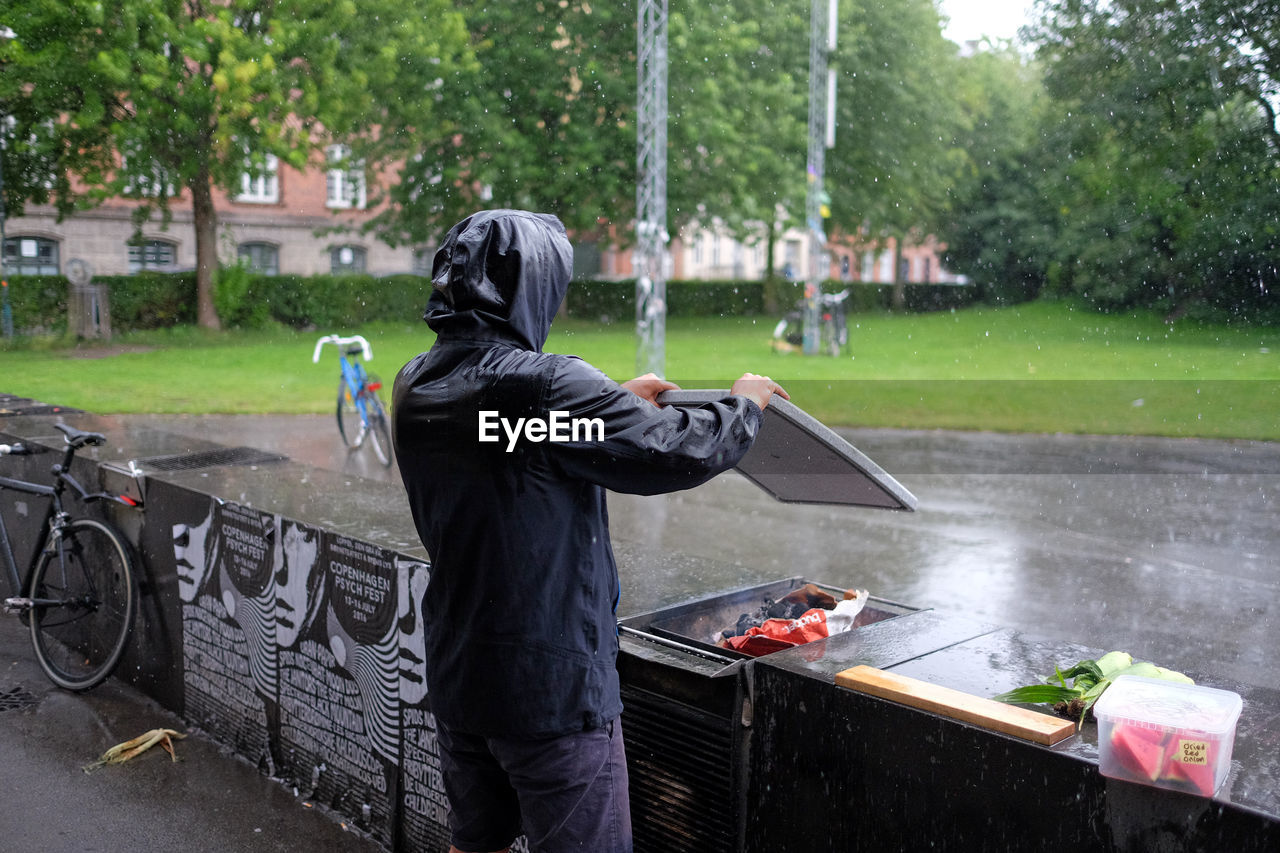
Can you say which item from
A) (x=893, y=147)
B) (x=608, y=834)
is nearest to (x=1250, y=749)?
(x=608, y=834)

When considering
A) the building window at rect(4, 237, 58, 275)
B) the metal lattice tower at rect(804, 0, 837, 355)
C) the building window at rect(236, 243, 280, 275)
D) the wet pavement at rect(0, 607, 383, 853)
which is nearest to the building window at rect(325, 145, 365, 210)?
the building window at rect(236, 243, 280, 275)

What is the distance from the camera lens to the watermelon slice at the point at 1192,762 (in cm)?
179

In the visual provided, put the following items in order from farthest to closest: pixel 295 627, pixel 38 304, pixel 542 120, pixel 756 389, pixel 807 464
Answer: pixel 542 120
pixel 38 304
pixel 295 627
pixel 807 464
pixel 756 389

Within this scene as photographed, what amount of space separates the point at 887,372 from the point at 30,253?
66.0ft

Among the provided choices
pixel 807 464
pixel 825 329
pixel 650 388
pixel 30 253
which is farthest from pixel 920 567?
pixel 30 253

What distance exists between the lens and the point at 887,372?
27312mm

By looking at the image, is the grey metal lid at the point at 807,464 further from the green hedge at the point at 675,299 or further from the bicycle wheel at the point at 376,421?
Answer: the green hedge at the point at 675,299

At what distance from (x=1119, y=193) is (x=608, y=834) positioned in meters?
36.8

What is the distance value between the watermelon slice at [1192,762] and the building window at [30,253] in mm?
26388

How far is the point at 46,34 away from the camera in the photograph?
57.4 feet

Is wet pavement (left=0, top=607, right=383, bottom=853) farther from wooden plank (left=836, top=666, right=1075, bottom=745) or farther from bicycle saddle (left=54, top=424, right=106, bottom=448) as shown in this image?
wooden plank (left=836, top=666, right=1075, bottom=745)

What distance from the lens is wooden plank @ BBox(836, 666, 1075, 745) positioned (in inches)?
80.5

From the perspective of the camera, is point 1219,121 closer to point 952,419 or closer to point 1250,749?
point 952,419

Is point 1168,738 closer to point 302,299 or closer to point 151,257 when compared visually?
point 151,257
